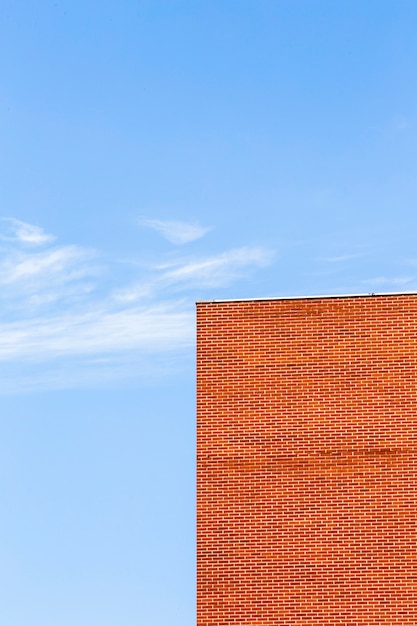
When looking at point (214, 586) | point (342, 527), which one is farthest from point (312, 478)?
point (214, 586)

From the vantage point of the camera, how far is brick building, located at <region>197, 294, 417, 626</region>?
23016mm

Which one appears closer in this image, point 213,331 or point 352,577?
point 352,577

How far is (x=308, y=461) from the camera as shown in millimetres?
23703

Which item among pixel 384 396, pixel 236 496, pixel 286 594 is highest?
pixel 384 396

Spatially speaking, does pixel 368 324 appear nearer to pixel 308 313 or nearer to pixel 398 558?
pixel 308 313

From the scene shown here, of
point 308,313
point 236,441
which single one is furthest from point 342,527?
point 308,313

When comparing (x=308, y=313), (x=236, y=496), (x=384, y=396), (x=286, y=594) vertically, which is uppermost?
(x=308, y=313)

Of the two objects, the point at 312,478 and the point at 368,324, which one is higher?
the point at 368,324

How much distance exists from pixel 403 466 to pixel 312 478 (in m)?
1.73

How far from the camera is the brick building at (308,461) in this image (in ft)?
75.5

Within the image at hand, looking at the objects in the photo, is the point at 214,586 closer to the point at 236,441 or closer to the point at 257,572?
the point at 257,572

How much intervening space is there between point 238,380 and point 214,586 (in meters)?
3.96

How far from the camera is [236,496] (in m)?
23.7

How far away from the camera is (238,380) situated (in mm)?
24266
